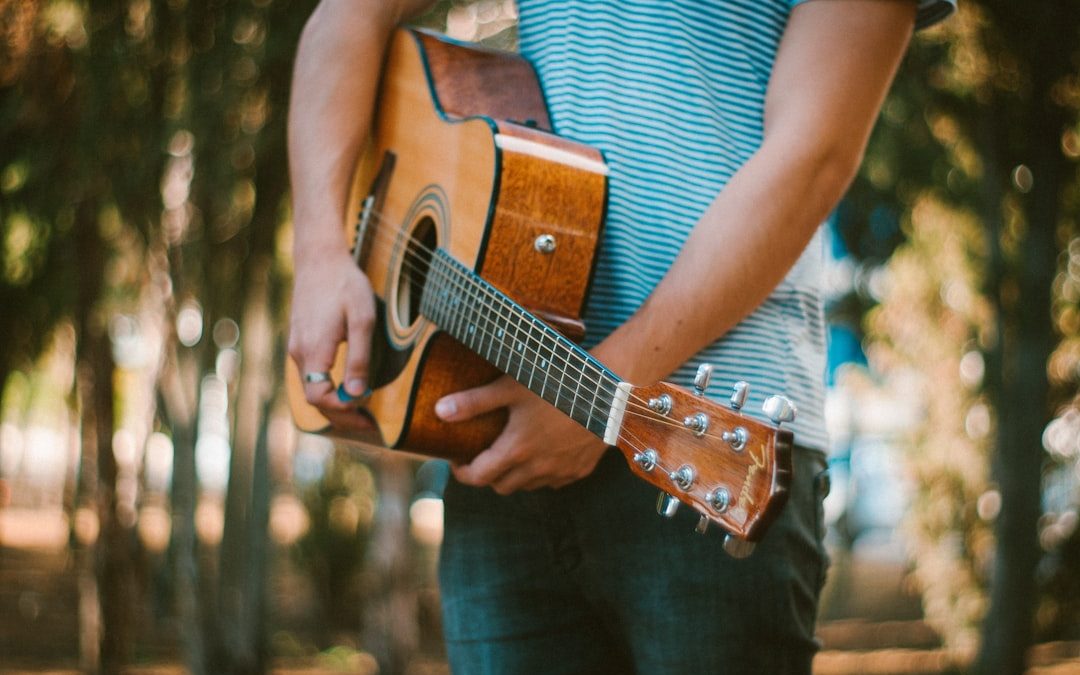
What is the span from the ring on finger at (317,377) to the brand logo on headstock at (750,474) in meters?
0.91

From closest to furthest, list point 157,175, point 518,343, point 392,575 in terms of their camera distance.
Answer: point 518,343
point 157,175
point 392,575

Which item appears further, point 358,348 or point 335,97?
point 335,97

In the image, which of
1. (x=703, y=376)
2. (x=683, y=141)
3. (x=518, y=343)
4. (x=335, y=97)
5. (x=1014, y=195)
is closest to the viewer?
(x=703, y=376)

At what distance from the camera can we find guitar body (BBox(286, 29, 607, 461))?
1.63 metres

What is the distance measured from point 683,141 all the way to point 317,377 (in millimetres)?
771

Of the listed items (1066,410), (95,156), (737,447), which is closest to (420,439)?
(737,447)

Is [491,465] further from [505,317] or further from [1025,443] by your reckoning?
[1025,443]

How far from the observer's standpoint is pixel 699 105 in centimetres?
171

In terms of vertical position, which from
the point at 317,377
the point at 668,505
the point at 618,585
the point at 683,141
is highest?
the point at 683,141

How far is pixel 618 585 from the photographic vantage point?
5.11 feet

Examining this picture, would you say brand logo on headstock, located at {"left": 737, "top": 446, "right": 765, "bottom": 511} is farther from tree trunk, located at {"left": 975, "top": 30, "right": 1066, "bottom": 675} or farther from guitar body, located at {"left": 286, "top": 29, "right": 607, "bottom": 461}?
tree trunk, located at {"left": 975, "top": 30, "right": 1066, "bottom": 675}

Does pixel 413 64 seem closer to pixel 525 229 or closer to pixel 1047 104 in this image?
pixel 525 229

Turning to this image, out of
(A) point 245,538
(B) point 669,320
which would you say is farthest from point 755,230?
(A) point 245,538

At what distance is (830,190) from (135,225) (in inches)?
246
